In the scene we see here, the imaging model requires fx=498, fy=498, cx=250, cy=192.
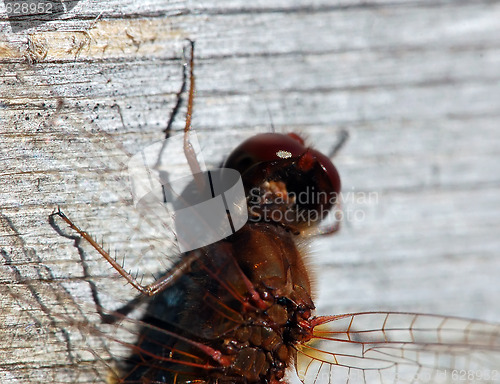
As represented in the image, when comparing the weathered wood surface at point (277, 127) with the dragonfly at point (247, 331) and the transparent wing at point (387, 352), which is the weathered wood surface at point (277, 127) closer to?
the dragonfly at point (247, 331)

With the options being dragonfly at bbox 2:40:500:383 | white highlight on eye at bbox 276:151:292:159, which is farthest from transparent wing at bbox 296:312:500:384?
white highlight on eye at bbox 276:151:292:159

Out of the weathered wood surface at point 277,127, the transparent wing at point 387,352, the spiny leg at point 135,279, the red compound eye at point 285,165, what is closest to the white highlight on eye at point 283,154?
the red compound eye at point 285,165

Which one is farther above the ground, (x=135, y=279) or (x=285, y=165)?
(x=285, y=165)

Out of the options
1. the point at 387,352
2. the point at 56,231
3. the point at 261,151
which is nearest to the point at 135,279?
the point at 56,231

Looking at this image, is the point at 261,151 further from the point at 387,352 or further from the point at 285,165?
the point at 387,352

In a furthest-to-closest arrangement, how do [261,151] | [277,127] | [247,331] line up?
1. [277,127]
2. [261,151]
3. [247,331]

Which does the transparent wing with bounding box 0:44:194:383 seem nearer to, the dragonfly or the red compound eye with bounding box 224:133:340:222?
the dragonfly
